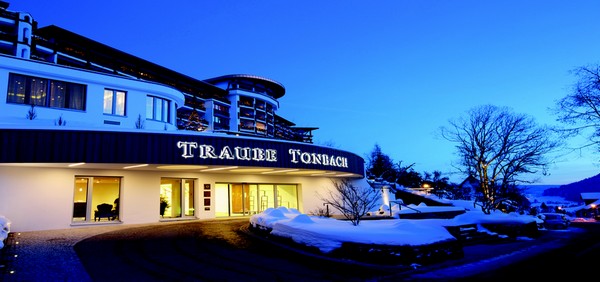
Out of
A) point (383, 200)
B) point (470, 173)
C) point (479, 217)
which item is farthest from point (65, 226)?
point (470, 173)

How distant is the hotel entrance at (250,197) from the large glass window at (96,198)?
5.64 metres

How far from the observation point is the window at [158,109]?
899 inches

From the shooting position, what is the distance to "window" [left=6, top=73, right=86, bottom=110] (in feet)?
58.5

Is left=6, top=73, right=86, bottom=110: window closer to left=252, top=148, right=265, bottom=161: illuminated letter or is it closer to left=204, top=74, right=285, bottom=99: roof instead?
left=252, top=148, right=265, bottom=161: illuminated letter

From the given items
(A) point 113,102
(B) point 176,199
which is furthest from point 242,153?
(A) point 113,102

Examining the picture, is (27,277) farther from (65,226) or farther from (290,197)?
(290,197)

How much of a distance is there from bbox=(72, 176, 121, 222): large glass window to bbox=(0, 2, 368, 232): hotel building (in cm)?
4

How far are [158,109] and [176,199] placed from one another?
703 cm

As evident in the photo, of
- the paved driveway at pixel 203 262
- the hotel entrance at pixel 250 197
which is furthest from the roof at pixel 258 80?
the paved driveway at pixel 203 262

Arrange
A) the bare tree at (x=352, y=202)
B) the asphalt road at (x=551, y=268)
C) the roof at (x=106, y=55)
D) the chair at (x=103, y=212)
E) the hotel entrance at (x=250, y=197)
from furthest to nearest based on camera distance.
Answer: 1. the roof at (x=106, y=55)
2. the hotel entrance at (x=250, y=197)
3. the chair at (x=103, y=212)
4. the bare tree at (x=352, y=202)
5. the asphalt road at (x=551, y=268)

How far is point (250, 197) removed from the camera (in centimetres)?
2284

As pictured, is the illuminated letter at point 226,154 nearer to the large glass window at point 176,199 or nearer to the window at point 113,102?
the large glass window at point 176,199

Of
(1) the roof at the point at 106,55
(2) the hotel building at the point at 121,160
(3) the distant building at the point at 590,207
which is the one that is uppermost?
(1) the roof at the point at 106,55

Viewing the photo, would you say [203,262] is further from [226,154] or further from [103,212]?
[103,212]
